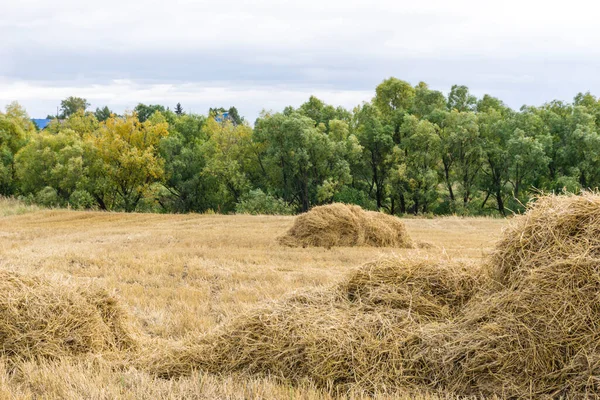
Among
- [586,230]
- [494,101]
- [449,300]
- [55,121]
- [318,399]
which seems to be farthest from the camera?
[55,121]

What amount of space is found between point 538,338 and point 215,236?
1356 cm

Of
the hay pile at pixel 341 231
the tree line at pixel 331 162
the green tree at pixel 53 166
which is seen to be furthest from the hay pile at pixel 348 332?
the green tree at pixel 53 166

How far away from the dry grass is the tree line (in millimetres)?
18046

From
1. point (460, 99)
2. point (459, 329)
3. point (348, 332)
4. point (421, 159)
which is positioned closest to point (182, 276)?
point (348, 332)

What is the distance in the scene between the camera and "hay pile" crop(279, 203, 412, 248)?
15461mm

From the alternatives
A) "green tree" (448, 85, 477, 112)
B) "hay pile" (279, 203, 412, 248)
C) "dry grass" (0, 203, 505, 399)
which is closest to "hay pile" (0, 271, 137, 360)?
"dry grass" (0, 203, 505, 399)

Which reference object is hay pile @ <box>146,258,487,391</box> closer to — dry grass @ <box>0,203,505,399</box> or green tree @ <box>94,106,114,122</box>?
dry grass @ <box>0,203,505,399</box>

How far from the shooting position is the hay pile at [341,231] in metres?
15.5

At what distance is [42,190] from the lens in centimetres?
4200

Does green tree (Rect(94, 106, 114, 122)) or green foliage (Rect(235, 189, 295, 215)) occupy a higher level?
green tree (Rect(94, 106, 114, 122))

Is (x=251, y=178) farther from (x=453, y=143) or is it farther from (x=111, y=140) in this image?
(x=453, y=143)

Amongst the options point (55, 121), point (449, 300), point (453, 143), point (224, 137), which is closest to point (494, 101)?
point (453, 143)

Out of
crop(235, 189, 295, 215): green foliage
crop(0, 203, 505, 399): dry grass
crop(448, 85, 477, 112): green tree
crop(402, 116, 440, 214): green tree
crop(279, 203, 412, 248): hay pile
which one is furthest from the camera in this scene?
crop(448, 85, 477, 112): green tree

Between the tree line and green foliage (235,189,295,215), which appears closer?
green foliage (235,189,295,215)
